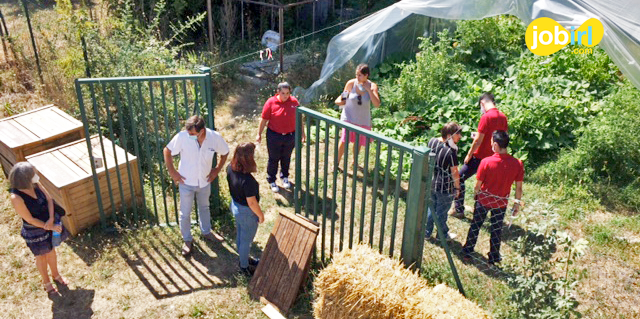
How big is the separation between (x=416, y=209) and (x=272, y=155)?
8.89 feet

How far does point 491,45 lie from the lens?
9.04 m

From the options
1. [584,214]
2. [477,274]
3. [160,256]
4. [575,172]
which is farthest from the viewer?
[575,172]

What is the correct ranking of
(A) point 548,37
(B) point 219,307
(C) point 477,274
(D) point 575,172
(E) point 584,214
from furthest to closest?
(A) point 548,37, (D) point 575,172, (E) point 584,214, (C) point 477,274, (B) point 219,307

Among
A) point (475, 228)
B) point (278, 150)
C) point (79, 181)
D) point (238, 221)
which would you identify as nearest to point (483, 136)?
point (475, 228)

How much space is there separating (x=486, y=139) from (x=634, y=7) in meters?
3.11

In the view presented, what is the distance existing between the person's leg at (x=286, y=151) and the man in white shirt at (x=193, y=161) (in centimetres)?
116

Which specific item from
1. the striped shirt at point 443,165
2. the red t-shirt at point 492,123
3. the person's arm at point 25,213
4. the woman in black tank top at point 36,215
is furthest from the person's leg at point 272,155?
the person's arm at point 25,213

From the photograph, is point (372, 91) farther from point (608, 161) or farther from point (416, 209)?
point (608, 161)

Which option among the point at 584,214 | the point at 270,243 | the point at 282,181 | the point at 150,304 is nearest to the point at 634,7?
the point at 584,214

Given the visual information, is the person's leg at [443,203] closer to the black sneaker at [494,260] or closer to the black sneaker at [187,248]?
the black sneaker at [494,260]

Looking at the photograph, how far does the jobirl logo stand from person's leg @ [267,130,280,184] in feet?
13.0

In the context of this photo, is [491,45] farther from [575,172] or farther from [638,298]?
[638,298]

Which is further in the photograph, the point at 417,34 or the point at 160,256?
the point at 417,34

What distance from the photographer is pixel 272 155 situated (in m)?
6.48
